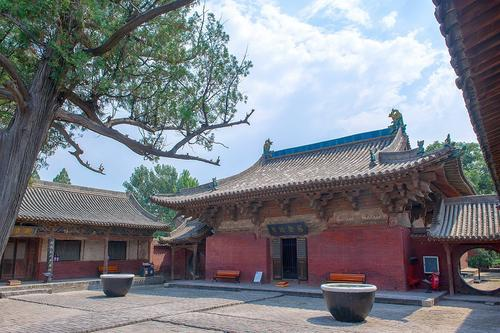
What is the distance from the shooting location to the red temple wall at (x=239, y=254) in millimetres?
14227

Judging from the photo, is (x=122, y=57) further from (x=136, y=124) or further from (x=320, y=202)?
(x=320, y=202)

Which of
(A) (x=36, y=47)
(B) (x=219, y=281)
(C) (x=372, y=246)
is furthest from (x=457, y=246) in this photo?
(A) (x=36, y=47)

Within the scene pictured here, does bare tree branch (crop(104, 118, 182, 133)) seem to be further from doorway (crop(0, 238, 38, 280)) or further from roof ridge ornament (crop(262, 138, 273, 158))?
doorway (crop(0, 238, 38, 280))

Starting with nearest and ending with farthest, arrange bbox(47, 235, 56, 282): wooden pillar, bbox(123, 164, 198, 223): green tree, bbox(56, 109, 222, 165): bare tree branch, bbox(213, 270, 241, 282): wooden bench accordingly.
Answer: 1. bbox(56, 109, 222, 165): bare tree branch
2. bbox(213, 270, 241, 282): wooden bench
3. bbox(47, 235, 56, 282): wooden pillar
4. bbox(123, 164, 198, 223): green tree

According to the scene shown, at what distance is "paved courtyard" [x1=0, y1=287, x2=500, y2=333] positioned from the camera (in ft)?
23.7

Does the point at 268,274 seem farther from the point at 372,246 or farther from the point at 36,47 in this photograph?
the point at 36,47

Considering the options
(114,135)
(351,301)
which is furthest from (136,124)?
(351,301)

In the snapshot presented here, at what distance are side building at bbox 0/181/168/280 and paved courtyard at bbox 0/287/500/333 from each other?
6845mm

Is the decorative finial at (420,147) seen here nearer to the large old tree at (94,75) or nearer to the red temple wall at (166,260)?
the large old tree at (94,75)

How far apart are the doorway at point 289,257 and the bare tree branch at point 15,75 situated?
10430 millimetres

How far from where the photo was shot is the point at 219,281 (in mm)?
15086

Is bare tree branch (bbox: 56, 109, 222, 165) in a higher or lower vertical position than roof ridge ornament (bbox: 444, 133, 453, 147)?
lower

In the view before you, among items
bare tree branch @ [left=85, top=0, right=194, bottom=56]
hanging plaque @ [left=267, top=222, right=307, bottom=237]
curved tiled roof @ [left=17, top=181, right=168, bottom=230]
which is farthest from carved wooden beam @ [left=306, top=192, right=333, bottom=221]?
curved tiled roof @ [left=17, top=181, right=168, bottom=230]

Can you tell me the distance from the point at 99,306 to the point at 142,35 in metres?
7.11
